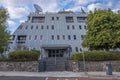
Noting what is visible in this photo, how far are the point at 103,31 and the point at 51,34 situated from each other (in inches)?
857

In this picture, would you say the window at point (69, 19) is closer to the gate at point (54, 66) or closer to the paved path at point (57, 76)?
the gate at point (54, 66)

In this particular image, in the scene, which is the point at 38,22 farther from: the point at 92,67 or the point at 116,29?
the point at 92,67

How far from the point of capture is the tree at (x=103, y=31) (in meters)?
33.3

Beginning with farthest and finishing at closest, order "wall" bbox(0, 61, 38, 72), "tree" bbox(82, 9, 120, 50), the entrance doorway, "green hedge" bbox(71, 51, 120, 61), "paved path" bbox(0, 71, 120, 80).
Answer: the entrance doorway → "tree" bbox(82, 9, 120, 50) → "green hedge" bbox(71, 51, 120, 61) → "wall" bbox(0, 61, 38, 72) → "paved path" bbox(0, 71, 120, 80)

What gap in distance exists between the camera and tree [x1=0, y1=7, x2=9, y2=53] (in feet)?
103

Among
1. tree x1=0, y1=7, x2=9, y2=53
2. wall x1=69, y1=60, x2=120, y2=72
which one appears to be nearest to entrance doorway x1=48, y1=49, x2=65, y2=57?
tree x1=0, y1=7, x2=9, y2=53

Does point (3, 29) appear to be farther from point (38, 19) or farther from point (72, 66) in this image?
point (38, 19)

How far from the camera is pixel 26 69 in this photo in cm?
2542

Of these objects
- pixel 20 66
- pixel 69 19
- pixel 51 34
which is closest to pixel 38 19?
pixel 51 34

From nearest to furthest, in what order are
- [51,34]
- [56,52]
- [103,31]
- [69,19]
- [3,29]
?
[3,29] → [103,31] → [56,52] → [51,34] → [69,19]

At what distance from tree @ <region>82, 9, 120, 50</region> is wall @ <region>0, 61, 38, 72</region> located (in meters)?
12.7

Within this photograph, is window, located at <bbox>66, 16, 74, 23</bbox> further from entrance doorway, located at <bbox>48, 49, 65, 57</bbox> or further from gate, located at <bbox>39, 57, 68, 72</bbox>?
gate, located at <bbox>39, 57, 68, 72</bbox>

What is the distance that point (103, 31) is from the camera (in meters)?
34.2

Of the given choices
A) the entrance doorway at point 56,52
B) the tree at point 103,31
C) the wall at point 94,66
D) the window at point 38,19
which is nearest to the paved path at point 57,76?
the wall at point 94,66
